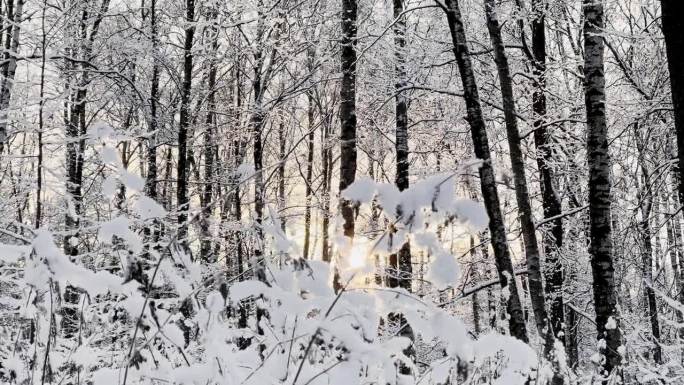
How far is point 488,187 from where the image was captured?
264 inches

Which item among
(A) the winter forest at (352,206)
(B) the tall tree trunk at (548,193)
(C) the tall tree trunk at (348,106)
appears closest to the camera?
(A) the winter forest at (352,206)

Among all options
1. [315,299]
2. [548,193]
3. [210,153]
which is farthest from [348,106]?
[210,153]

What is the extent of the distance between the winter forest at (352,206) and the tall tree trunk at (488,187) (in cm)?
3

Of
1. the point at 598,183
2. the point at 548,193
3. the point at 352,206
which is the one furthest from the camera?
the point at 548,193

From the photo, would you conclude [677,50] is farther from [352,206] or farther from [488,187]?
[352,206]

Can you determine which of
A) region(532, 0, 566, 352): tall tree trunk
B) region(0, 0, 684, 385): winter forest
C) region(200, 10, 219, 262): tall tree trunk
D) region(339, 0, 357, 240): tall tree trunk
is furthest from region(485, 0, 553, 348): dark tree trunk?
region(200, 10, 219, 262): tall tree trunk

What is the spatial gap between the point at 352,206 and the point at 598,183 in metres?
5.70

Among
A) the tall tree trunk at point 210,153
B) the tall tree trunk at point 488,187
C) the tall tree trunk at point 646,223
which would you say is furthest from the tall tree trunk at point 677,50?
the tall tree trunk at point 210,153

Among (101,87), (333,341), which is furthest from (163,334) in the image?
(101,87)

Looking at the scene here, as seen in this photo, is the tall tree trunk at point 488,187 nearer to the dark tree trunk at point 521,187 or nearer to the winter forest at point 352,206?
the winter forest at point 352,206

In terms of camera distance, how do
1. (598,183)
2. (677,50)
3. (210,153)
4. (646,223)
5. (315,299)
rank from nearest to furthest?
(315,299) < (677,50) < (598,183) < (646,223) < (210,153)

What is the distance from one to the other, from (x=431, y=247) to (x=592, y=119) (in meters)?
5.85

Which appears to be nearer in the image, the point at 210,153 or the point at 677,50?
the point at 677,50

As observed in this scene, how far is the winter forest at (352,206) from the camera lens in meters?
1.99
